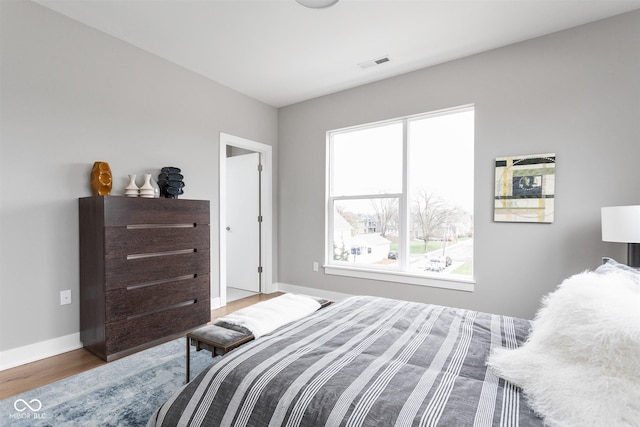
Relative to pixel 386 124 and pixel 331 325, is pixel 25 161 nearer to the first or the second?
pixel 331 325

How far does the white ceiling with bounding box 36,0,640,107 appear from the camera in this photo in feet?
7.83

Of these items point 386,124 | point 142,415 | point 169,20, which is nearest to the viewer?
point 142,415

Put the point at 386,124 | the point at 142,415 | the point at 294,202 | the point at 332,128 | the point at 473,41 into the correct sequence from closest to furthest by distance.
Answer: the point at 142,415
the point at 473,41
the point at 386,124
the point at 332,128
the point at 294,202

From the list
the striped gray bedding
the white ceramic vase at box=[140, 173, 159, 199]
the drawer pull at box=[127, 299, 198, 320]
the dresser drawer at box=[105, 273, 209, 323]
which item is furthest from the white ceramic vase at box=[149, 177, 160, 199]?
the striped gray bedding

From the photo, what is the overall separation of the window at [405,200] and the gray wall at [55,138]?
7.13 feet

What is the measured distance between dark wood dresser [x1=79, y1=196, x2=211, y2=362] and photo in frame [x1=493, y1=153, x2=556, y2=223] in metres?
2.91

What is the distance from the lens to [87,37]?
2.63 m

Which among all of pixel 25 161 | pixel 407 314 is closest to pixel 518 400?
pixel 407 314

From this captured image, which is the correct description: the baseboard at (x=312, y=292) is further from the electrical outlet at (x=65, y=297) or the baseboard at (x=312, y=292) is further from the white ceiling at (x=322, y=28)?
the white ceiling at (x=322, y=28)

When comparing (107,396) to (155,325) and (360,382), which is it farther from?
(360,382)

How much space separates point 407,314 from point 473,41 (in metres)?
2.59

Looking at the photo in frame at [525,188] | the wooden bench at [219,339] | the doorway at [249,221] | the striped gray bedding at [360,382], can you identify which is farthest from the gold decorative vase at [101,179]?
the photo in frame at [525,188]

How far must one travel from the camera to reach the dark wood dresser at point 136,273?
236 cm
